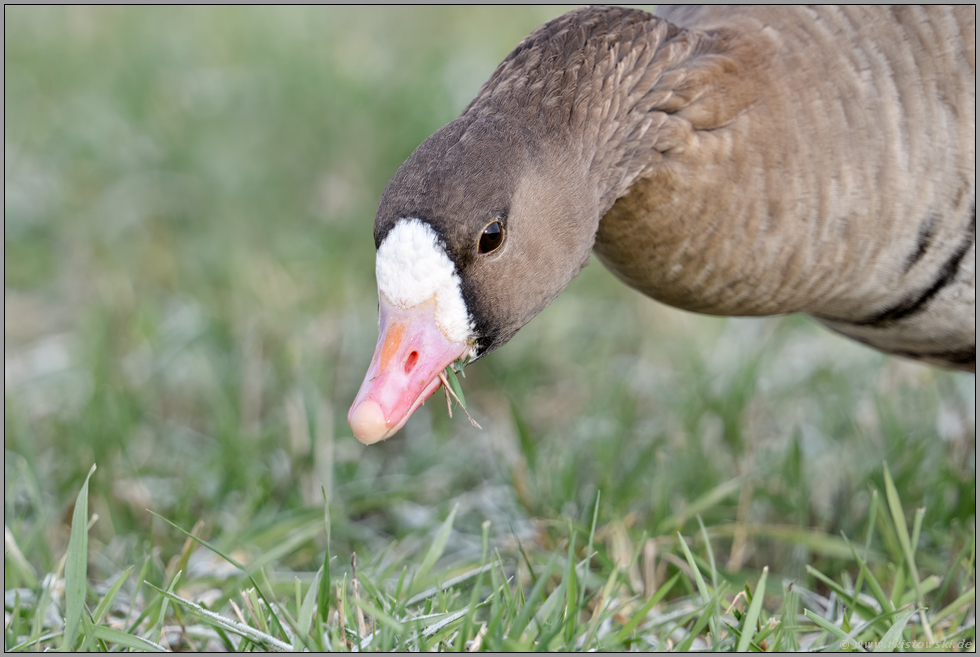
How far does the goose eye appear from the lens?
2.16m

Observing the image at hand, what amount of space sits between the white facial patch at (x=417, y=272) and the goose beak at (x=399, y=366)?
0.07ft

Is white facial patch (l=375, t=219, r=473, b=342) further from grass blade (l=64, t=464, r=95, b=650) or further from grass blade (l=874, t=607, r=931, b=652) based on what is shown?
grass blade (l=874, t=607, r=931, b=652)

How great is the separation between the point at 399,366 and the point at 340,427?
6.51 feet

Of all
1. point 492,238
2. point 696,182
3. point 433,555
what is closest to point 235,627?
point 433,555

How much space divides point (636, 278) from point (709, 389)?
4.82ft

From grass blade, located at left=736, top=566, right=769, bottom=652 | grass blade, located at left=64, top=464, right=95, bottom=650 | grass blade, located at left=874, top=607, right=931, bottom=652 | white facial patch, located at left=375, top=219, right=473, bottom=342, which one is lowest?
grass blade, located at left=874, top=607, right=931, bottom=652

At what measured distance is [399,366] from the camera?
218 centimetres

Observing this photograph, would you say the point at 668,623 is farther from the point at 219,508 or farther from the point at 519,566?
the point at 219,508

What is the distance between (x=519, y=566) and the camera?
301 centimetres

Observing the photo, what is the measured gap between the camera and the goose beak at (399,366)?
2139 mm

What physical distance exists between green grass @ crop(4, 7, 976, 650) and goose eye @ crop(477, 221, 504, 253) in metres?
0.66

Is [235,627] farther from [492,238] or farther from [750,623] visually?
[750,623]

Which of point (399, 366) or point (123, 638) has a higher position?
point (399, 366)

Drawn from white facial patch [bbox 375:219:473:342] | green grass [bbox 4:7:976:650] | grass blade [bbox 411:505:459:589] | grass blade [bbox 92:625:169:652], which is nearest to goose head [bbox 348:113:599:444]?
white facial patch [bbox 375:219:473:342]
